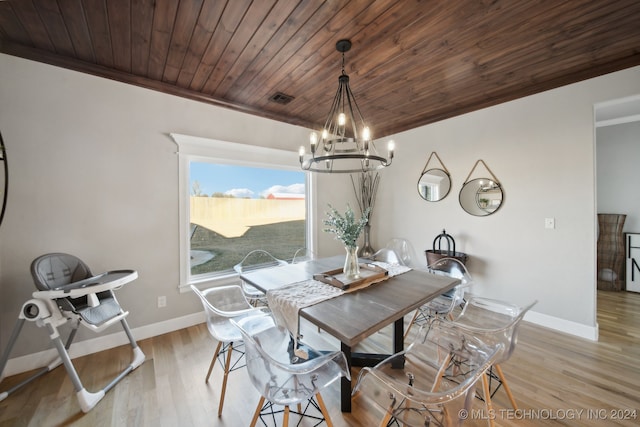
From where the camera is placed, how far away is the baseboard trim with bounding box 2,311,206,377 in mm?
1913

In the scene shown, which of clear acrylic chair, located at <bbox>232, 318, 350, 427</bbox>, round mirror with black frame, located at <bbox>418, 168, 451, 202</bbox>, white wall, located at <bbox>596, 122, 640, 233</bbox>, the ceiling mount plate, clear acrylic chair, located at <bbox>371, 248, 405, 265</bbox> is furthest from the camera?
white wall, located at <bbox>596, 122, 640, 233</bbox>

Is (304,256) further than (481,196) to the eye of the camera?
Yes

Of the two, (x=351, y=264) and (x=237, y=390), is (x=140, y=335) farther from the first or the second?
(x=351, y=264)

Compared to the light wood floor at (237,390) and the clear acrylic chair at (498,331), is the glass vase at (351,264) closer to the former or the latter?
the clear acrylic chair at (498,331)

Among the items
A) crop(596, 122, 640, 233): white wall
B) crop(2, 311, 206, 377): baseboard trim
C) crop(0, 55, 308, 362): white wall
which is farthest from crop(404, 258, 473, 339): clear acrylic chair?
crop(596, 122, 640, 233): white wall

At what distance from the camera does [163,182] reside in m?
2.52

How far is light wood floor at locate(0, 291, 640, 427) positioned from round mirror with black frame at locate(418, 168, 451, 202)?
1.91 metres

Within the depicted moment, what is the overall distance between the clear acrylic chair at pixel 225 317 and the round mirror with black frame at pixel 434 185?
289 centimetres

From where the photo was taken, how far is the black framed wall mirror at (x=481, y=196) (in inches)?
115

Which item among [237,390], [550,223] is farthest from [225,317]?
[550,223]

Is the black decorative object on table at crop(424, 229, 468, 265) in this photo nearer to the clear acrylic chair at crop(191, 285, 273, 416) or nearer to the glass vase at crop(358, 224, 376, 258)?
the glass vase at crop(358, 224, 376, 258)

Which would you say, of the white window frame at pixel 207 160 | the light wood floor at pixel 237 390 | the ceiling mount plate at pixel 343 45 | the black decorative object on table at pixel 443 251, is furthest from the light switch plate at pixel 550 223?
the white window frame at pixel 207 160

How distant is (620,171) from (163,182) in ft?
21.0

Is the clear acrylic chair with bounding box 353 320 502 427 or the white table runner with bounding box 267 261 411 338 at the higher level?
the white table runner with bounding box 267 261 411 338
